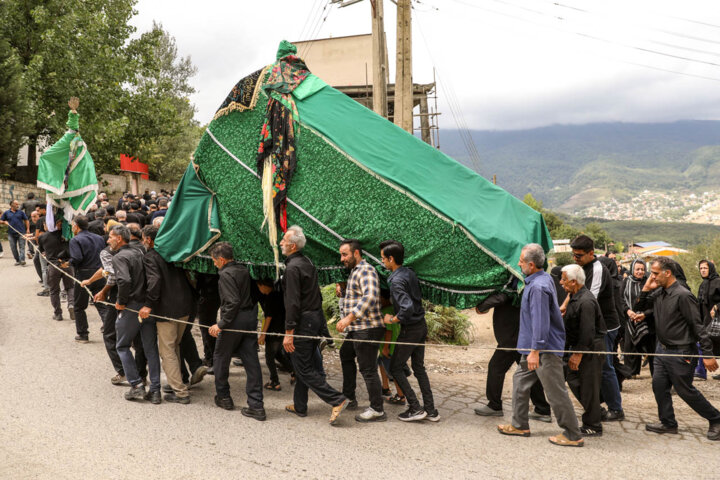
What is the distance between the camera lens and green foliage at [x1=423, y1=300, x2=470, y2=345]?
10461 mm

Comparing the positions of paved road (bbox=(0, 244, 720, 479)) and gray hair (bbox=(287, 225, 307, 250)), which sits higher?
gray hair (bbox=(287, 225, 307, 250))

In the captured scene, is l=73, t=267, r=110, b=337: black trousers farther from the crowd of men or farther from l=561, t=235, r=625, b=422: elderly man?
l=561, t=235, r=625, b=422: elderly man

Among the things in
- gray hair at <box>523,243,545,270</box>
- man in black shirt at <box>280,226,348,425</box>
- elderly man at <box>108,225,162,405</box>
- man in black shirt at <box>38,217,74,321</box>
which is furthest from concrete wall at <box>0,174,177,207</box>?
gray hair at <box>523,243,545,270</box>

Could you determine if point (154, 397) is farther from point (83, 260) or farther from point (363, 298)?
point (83, 260)

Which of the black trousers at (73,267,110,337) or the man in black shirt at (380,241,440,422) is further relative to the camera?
the black trousers at (73,267,110,337)

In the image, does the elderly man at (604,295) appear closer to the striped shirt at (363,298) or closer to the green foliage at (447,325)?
the striped shirt at (363,298)

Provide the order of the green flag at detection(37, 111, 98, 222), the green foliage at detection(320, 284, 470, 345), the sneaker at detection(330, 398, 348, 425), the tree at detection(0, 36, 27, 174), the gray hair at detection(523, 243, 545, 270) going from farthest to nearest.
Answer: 1. the tree at detection(0, 36, 27, 174)
2. the green foliage at detection(320, 284, 470, 345)
3. the green flag at detection(37, 111, 98, 222)
4. the sneaker at detection(330, 398, 348, 425)
5. the gray hair at detection(523, 243, 545, 270)

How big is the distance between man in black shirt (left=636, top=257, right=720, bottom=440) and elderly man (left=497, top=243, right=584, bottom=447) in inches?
42.1

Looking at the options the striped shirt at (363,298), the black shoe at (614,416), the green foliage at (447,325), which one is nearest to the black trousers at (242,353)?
the striped shirt at (363,298)

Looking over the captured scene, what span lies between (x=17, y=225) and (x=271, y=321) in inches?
411

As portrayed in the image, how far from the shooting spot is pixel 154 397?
5648 mm

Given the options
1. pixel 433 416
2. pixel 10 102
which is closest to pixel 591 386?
pixel 433 416

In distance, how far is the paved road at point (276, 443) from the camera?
4.20m

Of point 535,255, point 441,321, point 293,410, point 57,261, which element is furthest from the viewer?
point 441,321
